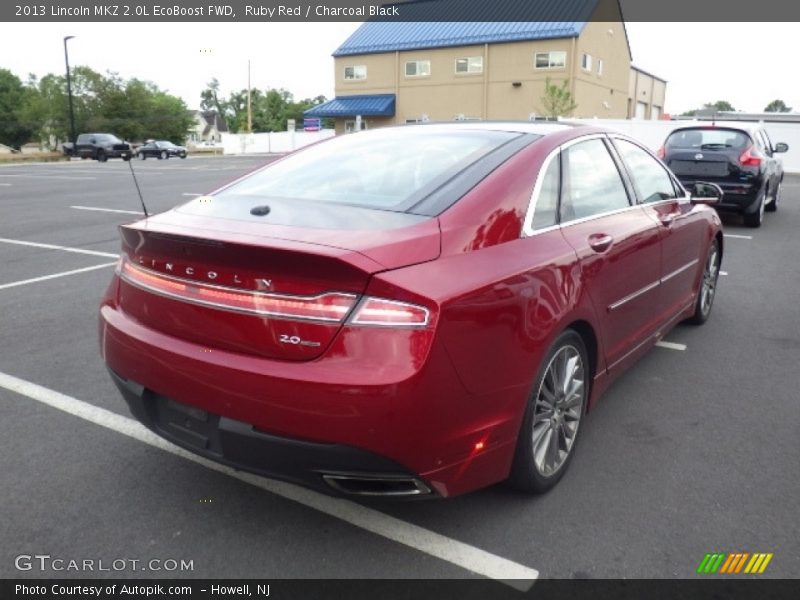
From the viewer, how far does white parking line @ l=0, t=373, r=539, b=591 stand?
2.53 metres

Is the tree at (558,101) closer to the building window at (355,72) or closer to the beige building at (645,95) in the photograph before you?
the beige building at (645,95)

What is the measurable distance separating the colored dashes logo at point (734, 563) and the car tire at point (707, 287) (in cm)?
295

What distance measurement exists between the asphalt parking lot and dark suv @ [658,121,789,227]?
21.9 feet

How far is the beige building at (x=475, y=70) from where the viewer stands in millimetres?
40750

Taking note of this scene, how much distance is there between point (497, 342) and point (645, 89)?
59657mm

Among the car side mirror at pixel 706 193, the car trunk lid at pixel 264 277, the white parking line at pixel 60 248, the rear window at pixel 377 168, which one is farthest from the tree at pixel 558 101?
the car trunk lid at pixel 264 277

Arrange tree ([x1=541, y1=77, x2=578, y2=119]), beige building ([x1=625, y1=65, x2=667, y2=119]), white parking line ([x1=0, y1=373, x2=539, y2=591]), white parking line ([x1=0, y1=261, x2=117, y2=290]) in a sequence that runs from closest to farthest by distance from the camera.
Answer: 1. white parking line ([x1=0, y1=373, x2=539, y2=591])
2. white parking line ([x1=0, y1=261, x2=117, y2=290])
3. tree ([x1=541, y1=77, x2=578, y2=119])
4. beige building ([x1=625, y1=65, x2=667, y2=119])

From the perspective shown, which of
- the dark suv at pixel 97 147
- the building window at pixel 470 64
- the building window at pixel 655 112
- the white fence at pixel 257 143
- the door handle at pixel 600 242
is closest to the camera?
the door handle at pixel 600 242

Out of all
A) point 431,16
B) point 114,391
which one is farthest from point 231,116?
point 114,391

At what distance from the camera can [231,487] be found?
3.09 metres

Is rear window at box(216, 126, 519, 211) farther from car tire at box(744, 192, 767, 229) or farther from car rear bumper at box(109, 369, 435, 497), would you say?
car tire at box(744, 192, 767, 229)

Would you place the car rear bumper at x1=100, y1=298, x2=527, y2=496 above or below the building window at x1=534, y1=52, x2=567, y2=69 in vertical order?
below

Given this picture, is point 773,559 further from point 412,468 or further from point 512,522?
point 412,468

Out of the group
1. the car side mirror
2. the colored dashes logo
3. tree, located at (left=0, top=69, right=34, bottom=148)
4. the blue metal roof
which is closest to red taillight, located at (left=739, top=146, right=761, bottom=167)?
the car side mirror
